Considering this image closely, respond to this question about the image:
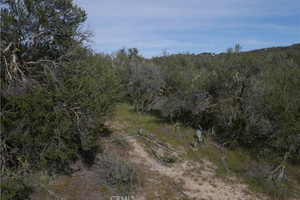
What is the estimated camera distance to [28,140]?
473 centimetres

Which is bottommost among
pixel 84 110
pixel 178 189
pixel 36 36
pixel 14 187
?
pixel 178 189

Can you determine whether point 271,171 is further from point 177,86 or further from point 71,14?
point 71,14

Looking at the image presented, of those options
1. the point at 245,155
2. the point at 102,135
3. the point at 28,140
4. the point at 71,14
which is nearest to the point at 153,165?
the point at 102,135

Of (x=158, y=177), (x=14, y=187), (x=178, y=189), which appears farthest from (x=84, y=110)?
(x=178, y=189)

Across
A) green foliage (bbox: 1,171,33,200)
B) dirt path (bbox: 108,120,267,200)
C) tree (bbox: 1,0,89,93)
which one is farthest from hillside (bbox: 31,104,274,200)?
tree (bbox: 1,0,89,93)

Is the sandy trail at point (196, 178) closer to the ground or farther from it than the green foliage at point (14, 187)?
closer to the ground

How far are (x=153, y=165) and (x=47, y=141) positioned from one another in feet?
11.7

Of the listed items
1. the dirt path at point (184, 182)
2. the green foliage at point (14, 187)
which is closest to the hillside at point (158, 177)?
the dirt path at point (184, 182)

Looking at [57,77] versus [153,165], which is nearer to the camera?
[57,77]

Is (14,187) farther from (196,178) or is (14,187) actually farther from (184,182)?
(196,178)

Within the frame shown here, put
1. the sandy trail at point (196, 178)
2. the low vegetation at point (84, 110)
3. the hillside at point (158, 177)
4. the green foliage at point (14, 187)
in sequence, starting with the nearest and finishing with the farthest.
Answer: the green foliage at point (14, 187), the low vegetation at point (84, 110), the hillside at point (158, 177), the sandy trail at point (196, 178)

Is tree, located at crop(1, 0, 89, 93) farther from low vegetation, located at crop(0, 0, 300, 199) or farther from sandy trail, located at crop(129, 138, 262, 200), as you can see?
sandy trail, located at crop(129, 138, 262, 200)

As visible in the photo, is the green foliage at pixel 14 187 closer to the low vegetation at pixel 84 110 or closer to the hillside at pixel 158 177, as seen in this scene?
the low vegetation at pixel 84 110

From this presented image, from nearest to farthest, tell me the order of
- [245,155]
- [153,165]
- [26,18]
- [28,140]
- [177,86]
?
[28,140]
[26,18]
[153,165]
[245,155]
[177,86]
